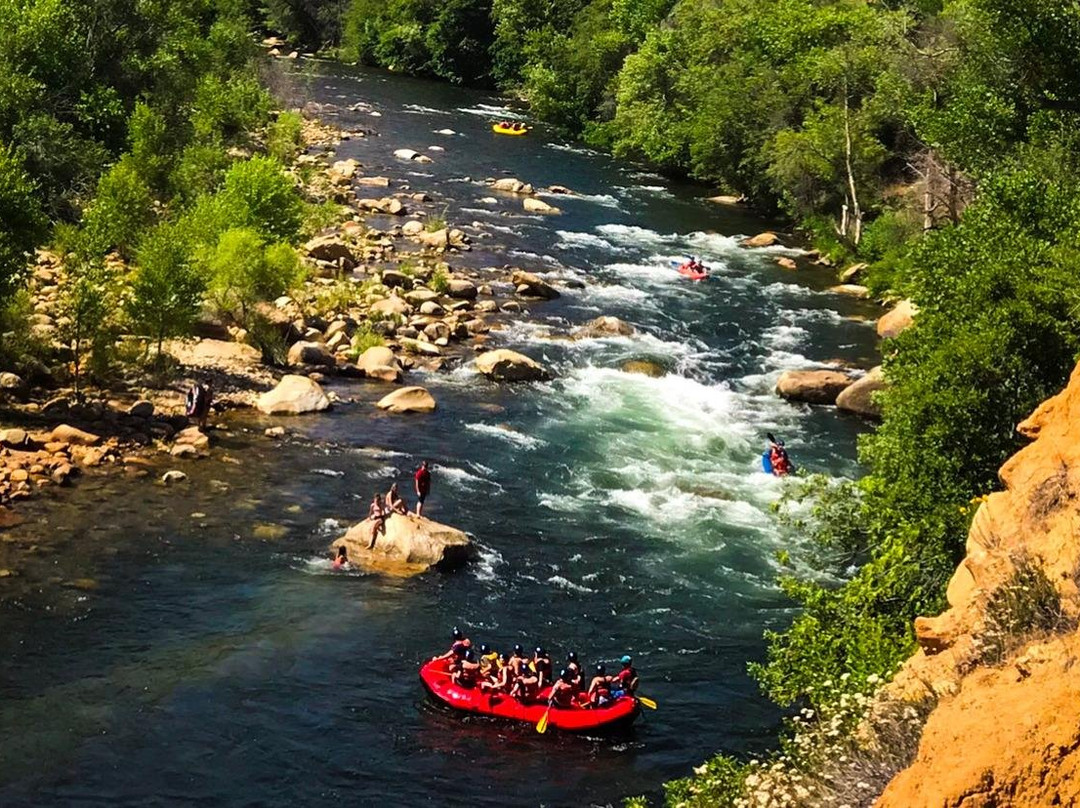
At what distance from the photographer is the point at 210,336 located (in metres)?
35.7

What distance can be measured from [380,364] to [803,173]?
29451mm

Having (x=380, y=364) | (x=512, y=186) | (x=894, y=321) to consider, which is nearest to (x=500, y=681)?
(x=380, y=364)

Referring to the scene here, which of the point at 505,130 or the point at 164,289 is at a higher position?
the point at 505,130

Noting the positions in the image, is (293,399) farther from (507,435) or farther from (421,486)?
(421,486)

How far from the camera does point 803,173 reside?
185 ft

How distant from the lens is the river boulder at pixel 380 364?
116ft

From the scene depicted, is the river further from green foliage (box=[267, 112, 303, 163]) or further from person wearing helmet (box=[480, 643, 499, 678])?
green foliage (box=[267, 112, 303, 163])

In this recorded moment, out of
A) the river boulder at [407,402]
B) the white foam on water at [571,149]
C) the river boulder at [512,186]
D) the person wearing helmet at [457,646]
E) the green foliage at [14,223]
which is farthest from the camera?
the white foam on water at [571,149]

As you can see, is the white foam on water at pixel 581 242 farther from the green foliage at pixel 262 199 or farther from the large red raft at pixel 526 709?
the large red raft at pixel 526 709

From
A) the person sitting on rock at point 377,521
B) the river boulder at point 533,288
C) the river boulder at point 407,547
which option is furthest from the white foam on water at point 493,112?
the river boulder at point 407,547

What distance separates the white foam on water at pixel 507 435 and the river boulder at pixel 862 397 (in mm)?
10370

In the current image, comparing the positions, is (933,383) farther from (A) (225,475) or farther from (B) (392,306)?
(B) (392,306)

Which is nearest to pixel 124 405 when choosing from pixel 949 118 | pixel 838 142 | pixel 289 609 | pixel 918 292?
pixel 289 609

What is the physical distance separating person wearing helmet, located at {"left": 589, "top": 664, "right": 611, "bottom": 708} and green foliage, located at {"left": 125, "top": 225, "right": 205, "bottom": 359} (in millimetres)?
16568
